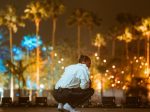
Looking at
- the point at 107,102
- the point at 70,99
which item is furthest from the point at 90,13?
the point at 70,99

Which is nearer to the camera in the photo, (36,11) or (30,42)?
(36,11)

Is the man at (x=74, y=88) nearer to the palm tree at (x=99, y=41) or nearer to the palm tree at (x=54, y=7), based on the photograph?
the palm tree at (x=54, y=7)

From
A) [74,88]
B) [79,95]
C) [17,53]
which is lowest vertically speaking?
[79,95]

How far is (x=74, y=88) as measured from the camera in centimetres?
1195

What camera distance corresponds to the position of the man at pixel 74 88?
11.9 m

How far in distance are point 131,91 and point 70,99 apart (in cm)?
4395

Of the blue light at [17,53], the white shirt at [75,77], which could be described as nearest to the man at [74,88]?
the white shirt at [75,77]

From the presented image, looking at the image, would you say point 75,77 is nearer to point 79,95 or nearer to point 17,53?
point 79,95

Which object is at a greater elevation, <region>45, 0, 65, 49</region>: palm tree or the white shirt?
<region>45, 0, 65, 49</region>: palm tree

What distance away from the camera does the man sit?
39.0 ft

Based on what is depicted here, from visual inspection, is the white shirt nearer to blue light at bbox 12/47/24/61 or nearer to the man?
the man

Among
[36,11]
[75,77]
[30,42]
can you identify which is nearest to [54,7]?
[36,11]

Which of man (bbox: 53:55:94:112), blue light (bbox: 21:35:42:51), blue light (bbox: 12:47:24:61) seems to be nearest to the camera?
man (bbox: 53:55:94:112)

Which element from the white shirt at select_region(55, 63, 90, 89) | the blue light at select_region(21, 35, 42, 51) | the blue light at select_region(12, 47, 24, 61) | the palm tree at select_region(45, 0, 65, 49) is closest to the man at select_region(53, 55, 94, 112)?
the white shirt at select_region(55, 63, 90, 89)
